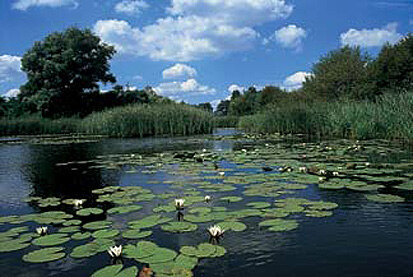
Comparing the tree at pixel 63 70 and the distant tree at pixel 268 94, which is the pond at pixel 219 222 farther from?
the distant tree at pixel 268 94

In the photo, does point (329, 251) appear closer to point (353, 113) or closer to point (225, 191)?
point (225, 191)

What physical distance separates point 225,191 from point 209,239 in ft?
5.22

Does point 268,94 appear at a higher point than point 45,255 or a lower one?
higher

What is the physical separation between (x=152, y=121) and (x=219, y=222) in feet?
51.4

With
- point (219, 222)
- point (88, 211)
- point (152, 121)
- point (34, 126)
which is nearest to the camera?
point (219, 222)

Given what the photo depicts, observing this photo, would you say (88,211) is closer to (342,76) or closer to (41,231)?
(41,231)

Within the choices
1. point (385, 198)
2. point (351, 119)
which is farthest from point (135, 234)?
point (351, 119)

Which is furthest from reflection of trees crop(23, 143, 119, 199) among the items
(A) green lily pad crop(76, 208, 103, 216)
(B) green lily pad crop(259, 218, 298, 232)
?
(B) green lily pad crop(259, 218, 298, 232)

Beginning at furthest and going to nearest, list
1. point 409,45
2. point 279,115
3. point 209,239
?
point 409,45 → point 279,115 → point 209,239

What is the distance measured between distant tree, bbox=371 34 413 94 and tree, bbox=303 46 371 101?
142cm

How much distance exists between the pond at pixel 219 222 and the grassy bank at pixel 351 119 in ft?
17.3

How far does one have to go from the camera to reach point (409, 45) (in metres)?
28.9

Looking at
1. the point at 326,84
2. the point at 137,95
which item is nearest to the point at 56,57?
the point at 137,95

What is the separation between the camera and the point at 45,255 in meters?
2.22
